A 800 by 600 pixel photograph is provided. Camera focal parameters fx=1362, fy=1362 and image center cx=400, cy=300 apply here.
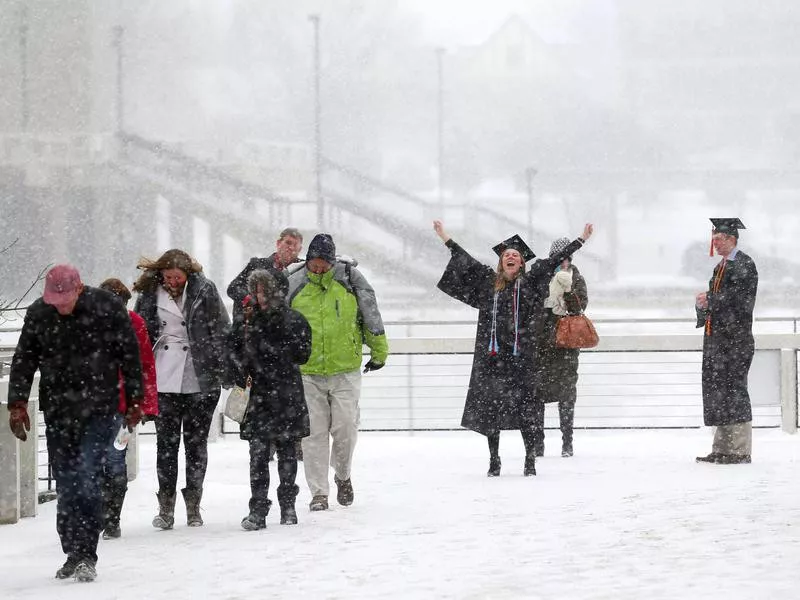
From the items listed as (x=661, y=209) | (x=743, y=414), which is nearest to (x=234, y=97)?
(x=661, y=209)

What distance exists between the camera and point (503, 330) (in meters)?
7.82

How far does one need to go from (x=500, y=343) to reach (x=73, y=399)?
3.63m

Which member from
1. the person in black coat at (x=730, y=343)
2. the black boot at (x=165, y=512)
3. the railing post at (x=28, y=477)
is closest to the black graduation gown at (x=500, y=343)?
the person in black coat at (x=730, y=343)

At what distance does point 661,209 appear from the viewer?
3049 inches

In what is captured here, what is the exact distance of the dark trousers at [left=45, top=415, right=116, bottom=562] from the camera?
4.61 m

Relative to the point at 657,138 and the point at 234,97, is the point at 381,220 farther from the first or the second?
the point at 657,138

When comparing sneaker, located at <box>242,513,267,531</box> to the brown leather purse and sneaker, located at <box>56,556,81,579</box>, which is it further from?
the brown leather purse

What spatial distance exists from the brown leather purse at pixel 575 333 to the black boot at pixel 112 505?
376 cm

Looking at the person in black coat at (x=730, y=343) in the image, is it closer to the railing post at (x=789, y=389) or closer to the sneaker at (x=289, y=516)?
the railing post at (x=789, y=389)

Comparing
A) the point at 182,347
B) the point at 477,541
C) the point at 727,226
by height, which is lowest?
the point at 477,541

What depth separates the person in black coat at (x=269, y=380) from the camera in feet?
19.3

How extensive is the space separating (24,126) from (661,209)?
4400 centimetres

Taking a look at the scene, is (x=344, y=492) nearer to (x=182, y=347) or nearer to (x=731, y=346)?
(x=182, y=347)

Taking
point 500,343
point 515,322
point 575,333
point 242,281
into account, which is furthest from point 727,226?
point 242,281
